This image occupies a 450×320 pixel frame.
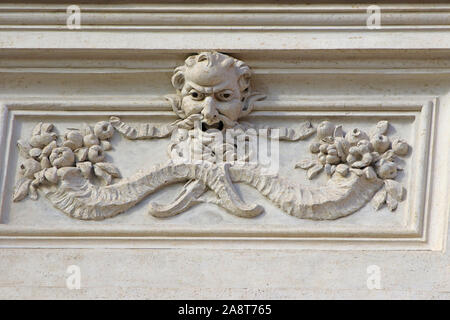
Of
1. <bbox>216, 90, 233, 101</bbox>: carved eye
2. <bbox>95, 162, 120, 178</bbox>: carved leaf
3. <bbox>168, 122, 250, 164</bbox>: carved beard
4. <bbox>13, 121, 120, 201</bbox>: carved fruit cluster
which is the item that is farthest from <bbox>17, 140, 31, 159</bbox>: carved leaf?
<bbox>216, 90, 233, 101</bbox>: carved eye

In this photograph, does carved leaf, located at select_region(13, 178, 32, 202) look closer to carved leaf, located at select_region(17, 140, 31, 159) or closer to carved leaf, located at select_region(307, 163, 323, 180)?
carved leaf, located at select_region(17, 140, 31, 159)

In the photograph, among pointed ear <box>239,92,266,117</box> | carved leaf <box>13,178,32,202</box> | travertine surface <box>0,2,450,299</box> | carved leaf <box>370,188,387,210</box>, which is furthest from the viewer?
pointed ear <box>239,92,266,117</box>

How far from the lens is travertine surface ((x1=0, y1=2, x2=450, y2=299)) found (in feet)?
17.4

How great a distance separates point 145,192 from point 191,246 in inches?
12.2

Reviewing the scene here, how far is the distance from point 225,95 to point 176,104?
23cm

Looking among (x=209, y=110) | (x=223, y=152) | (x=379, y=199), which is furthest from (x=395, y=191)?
(x=209, y=110)

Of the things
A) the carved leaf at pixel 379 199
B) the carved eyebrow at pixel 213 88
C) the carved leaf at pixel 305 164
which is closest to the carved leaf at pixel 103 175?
the carved eyebrow at pixel 213 88

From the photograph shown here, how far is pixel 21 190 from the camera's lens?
5.55m

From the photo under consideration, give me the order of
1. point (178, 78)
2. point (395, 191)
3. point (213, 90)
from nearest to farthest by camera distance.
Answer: point (395, 191) → point (213, 90) → point (178, 78)

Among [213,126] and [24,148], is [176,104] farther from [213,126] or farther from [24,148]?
[24,148]

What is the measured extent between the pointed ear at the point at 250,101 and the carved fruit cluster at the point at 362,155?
292 mm

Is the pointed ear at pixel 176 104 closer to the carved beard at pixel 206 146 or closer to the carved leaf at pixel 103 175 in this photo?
the carved beard at pixel 206 146

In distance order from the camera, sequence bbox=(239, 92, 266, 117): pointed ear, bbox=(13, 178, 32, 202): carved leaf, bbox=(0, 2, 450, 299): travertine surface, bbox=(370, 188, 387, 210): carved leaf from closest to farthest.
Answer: bbox=(0, 2, 450, 299): travertine surface < bbox=(370, 188, 387, 210): carved leaf < bbox=(13, 178, 32, 202): carved leaf < bbox=(239, 92, 266, 117): pointed ear

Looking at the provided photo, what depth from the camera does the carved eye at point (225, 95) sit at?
557cm
